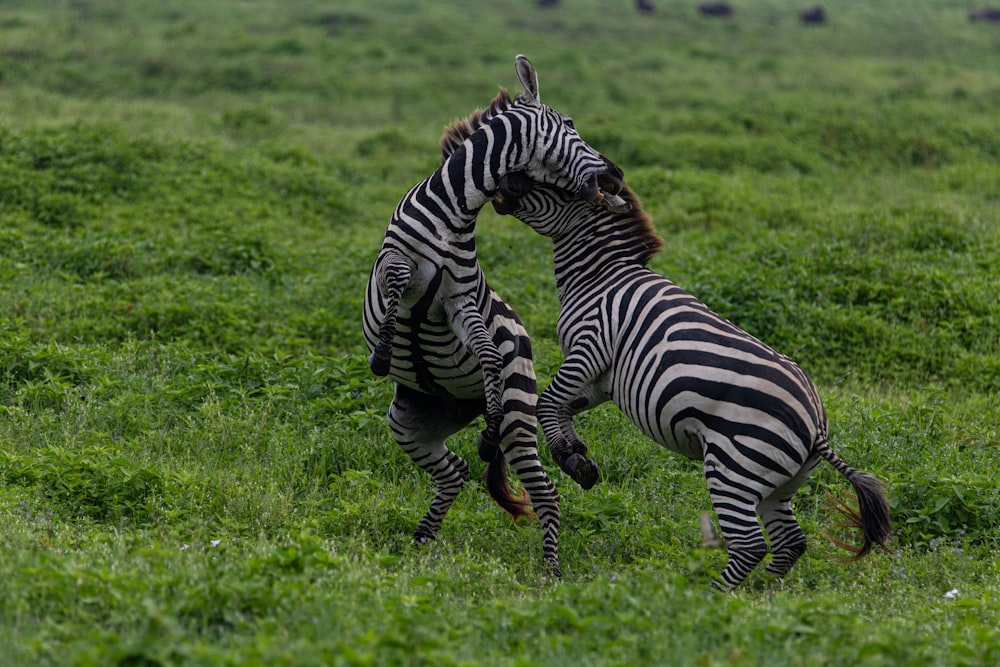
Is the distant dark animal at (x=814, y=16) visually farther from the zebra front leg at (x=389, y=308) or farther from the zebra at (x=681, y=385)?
the zebra front leg at (x=389, y=308)

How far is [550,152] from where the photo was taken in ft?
21.7

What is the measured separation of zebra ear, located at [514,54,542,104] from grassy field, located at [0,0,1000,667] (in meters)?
2.86

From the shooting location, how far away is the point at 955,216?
13336 millimetres

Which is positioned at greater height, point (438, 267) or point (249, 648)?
point (438, 267)

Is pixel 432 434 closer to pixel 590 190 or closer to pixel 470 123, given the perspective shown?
pixel 590 190

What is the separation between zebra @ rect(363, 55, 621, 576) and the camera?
632 centimetres

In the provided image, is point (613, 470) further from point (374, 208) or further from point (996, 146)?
point (996, 146)

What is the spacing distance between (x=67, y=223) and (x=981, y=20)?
3393 cm

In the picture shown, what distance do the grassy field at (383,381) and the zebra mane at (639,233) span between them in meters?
1.77

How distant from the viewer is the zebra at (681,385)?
5.81m

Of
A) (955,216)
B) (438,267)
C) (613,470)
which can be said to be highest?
(438,267)

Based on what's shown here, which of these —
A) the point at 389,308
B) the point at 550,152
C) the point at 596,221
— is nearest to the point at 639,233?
the point at 596,221

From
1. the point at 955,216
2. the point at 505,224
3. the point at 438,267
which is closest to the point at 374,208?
the point at 505,224

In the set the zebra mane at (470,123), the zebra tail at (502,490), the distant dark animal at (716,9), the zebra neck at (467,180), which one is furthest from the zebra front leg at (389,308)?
the distant dark animal at (716,9)
